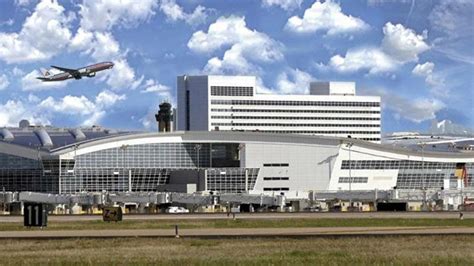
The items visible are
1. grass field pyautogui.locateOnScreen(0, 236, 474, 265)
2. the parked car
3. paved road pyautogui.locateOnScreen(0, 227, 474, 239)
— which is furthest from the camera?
the parked car

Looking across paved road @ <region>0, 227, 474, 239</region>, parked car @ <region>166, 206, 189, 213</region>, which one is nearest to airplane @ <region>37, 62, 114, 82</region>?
parked car @ <region>166, 206, 189, 213</region>

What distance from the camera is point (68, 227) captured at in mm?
82500

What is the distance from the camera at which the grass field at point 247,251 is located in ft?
151

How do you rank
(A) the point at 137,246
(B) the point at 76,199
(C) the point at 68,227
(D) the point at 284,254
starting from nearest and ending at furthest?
(D) the point at 284,254 → (A) the point at 137,246 → (C) the point at 68,227 → (B) the point at 76,199

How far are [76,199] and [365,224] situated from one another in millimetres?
88941

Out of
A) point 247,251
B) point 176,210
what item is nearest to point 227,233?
point 247,251

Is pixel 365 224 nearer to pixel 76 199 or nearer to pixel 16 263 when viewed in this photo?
pixel 16 263

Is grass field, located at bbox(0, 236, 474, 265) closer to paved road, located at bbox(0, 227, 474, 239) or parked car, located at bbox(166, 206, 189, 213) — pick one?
paved road, located at bbox(0, 227, 474, 239)

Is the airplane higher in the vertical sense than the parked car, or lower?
higher

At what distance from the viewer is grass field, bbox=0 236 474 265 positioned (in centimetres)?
4591

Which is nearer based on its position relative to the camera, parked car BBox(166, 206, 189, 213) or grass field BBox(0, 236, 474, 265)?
grass field BBox(0, 236, 474, 265)

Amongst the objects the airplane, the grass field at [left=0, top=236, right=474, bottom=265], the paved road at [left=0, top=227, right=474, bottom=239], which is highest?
the airplane

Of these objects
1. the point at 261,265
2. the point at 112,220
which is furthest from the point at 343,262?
the point at 112,220

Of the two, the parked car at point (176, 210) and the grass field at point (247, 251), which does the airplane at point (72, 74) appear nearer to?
the parked car at point (176, 210)
